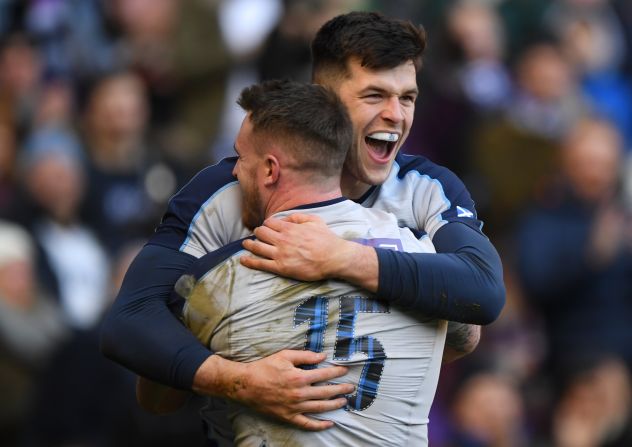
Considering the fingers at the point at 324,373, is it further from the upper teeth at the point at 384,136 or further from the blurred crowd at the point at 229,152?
the blurred crowd at the point at 229,152

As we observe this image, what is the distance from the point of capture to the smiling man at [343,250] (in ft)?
13.2

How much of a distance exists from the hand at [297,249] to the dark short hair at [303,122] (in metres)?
0.18

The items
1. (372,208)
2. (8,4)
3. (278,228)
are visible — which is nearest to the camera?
(278,228)

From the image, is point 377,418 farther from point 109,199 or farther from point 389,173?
point 109,199

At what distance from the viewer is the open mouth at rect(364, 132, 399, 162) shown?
444cm

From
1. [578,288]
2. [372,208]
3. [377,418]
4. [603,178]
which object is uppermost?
[372,208]

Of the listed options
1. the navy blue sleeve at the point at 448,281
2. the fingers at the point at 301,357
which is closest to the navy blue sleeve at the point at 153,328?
the fingers at the point at 301,357

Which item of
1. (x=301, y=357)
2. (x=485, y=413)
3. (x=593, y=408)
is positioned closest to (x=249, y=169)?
(x=301, y=357)

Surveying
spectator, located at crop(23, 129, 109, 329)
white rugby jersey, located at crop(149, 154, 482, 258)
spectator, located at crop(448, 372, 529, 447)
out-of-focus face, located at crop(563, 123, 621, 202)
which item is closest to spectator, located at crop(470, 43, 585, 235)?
out-of-focus face, located at crop(563, 123, 621, 202)

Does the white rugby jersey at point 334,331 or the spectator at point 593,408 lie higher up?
the white rugby jersey at point 334,331

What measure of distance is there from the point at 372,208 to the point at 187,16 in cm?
583

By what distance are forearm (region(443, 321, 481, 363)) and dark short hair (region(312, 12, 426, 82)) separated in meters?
0.85

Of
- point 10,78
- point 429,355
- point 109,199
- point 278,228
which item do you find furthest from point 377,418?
point 10,78

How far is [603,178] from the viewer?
9.17 meters
